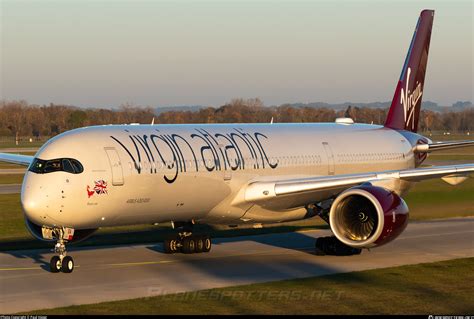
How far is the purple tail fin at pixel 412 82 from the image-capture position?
36.4 metres

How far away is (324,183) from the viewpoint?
27.0m

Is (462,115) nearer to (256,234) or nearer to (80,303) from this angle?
(256,234)

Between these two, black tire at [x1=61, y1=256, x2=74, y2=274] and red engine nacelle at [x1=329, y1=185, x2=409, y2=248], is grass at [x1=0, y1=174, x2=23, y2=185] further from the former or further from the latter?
red engine nacelle at [x1=329, y1=185, x2=409, y2=248]

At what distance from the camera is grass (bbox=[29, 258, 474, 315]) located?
61.3 ft

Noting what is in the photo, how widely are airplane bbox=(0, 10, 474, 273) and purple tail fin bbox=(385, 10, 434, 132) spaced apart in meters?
3.56

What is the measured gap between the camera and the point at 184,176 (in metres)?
25.5

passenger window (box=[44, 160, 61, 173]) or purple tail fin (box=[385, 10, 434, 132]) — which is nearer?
passenger window (box=[44, 160, 61, 173])

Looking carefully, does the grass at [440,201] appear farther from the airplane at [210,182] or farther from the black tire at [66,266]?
the black tire at [66,266]

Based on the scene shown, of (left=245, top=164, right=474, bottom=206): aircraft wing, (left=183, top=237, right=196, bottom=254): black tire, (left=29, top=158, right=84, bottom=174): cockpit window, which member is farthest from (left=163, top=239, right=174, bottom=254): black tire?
(left=29, top=158, right=84, bottom=174): cockpit window

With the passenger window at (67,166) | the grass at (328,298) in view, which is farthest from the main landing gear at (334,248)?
the passenger window at (67,166)

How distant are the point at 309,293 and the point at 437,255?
27.5ft

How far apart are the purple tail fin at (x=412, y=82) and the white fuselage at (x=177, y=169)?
4127 millimetres

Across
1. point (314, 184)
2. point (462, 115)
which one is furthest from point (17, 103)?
point (314, 184)

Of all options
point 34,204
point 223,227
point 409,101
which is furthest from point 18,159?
point 409,101
